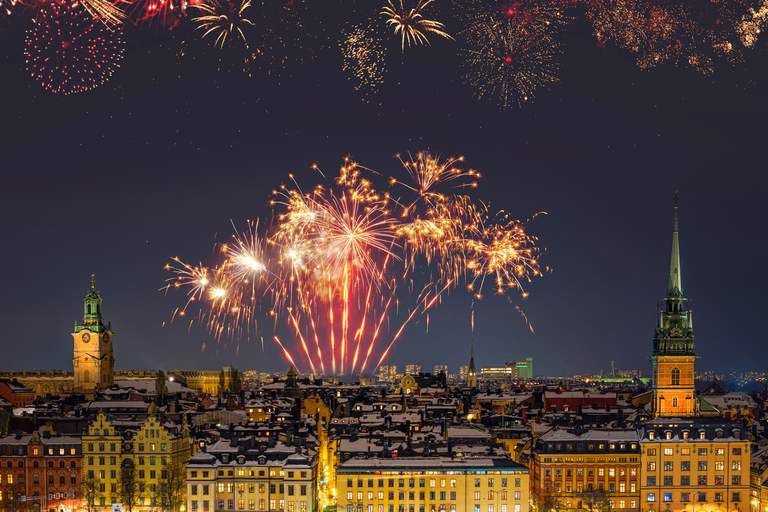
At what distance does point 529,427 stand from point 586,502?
69.9ft

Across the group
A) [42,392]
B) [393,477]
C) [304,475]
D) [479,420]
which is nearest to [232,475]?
[304,475]

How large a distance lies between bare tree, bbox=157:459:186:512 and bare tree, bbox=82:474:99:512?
15.7ft

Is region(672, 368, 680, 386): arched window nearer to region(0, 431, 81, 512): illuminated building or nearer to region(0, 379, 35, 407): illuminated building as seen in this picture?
region(0, 431, 81, 512): illuminated building

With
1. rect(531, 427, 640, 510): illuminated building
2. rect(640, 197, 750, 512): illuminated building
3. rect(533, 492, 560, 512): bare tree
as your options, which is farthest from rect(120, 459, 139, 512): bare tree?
rect(640, 197, 750, 512): illuminated building

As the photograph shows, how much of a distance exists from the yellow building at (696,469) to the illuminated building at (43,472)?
43.5 m

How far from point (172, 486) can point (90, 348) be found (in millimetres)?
77077

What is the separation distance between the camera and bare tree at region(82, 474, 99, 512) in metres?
91.8

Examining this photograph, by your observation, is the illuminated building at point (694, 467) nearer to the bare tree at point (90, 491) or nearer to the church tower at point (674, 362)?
the church tower at point (674, 362)

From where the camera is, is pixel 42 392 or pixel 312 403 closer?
pixel 312 403

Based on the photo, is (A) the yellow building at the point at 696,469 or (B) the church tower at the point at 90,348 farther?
(B) the church tower at the point at 90,348

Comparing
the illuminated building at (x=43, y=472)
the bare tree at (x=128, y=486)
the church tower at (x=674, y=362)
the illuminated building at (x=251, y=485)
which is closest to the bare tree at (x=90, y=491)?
the illuminated building at (x=43, y=472)

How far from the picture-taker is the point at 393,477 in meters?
88.6

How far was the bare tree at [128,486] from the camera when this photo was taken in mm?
91312

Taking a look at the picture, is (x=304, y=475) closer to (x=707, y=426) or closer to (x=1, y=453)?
(x=1, y=453)
